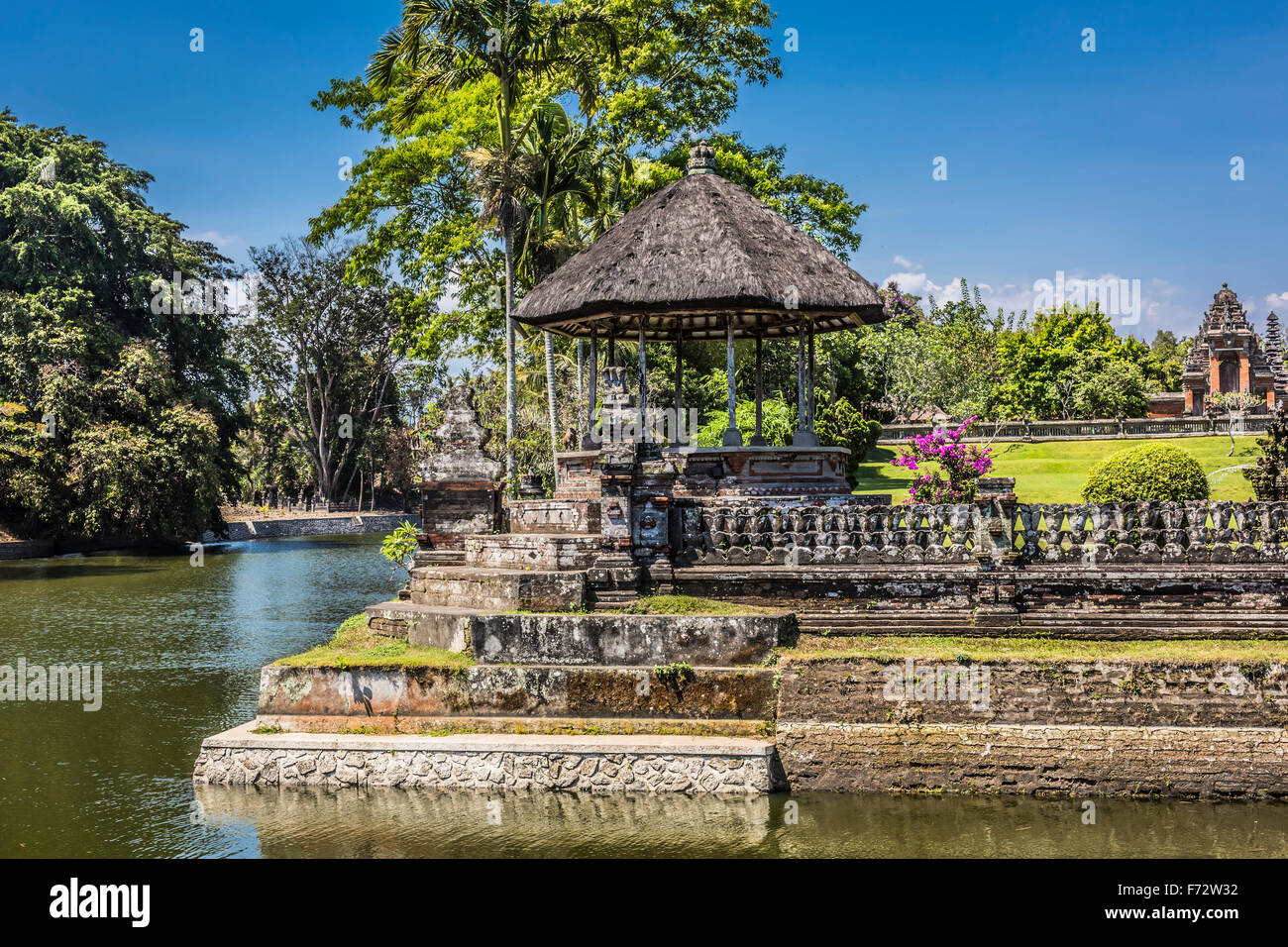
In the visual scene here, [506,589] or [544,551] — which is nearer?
[506,589]

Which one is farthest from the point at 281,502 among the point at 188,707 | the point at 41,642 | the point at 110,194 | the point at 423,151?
the point at 188,707

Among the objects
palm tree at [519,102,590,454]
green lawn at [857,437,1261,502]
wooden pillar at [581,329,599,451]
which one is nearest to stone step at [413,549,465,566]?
wooden pillar at [581,329,599,451]

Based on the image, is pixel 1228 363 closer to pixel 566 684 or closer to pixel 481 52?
pixel 481 52

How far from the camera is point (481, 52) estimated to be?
66.2ft

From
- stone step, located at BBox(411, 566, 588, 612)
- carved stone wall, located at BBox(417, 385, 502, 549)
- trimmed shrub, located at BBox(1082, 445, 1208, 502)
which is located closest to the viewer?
stone step, located at BBox(411, 566, 588, 612)

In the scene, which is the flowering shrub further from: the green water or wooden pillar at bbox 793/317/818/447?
the green water

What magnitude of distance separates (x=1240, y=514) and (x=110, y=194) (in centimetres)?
3932

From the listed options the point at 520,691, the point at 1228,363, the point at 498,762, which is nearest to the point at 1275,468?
the point at 520,691

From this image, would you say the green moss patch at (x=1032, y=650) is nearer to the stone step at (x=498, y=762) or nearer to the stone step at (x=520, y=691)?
the stone step at (x=520, y=691)

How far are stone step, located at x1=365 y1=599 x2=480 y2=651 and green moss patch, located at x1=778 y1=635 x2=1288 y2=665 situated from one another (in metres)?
3.31

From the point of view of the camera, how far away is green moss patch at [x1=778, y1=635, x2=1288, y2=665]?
961 centimetres

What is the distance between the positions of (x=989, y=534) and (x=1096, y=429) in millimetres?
37172

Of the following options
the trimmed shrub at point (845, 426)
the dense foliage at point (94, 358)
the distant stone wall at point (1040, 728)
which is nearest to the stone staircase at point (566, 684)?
the distant stone wall at point (1040, 728)

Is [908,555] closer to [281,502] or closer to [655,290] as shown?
[655,290]
